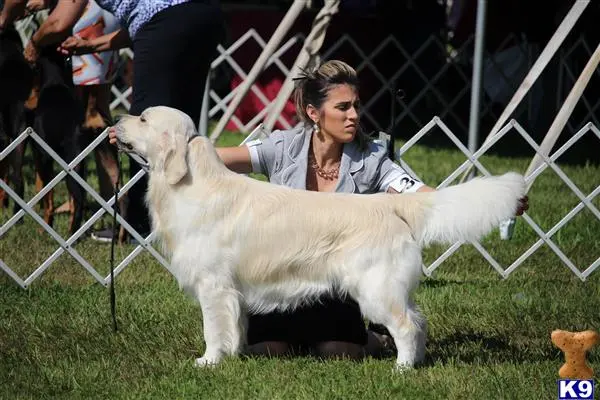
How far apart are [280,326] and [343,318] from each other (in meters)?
0.28

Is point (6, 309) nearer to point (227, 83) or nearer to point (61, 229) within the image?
point (61, 229)

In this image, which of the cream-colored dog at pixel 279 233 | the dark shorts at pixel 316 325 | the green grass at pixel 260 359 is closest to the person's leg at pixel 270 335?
the dark shorts at pixel 316 325

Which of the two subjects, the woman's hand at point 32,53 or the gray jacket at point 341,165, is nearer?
the gray jacket at point 341,165

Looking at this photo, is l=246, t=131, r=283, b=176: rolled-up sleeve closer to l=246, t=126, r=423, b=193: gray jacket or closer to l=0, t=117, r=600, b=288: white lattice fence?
l=246, t=126, r=423, b=193: gray jacket

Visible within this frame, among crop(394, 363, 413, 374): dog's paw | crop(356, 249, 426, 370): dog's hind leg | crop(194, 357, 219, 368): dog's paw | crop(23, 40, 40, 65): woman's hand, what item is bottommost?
crop(23, 40, 40, 65): woman's hand

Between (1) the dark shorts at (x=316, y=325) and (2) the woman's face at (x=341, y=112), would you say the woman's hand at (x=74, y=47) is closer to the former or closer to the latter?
(2) the woman's face at (x=341, y=112)

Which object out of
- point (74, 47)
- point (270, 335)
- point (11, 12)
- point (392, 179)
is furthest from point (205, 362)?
point (11, 12)

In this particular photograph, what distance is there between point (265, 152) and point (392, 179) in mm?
566

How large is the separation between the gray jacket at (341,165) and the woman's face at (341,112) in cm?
12

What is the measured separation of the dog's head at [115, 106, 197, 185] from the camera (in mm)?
4113

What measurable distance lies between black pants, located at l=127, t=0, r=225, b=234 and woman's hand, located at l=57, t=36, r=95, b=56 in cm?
50

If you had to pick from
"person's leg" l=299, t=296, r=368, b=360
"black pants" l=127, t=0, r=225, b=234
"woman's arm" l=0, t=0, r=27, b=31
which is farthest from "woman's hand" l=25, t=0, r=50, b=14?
"person's leg" l=299, t=296, r=368, b=360

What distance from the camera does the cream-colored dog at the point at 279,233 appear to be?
13.3 feet

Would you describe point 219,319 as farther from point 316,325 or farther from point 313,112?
point 313,112
